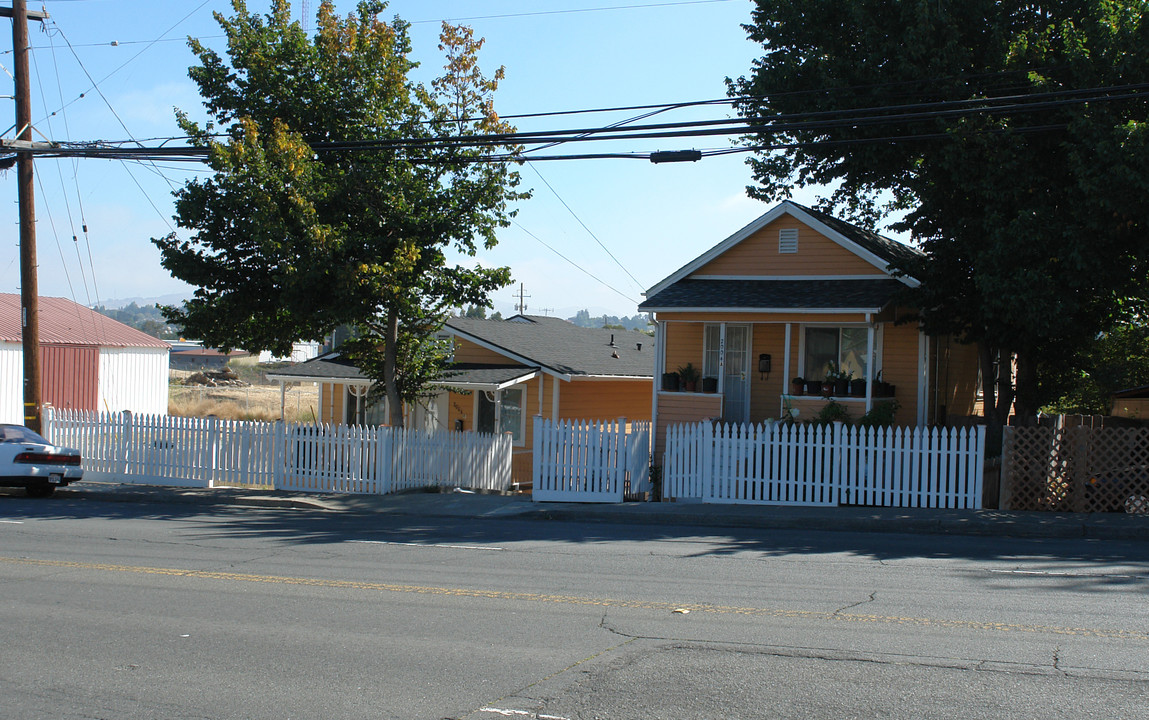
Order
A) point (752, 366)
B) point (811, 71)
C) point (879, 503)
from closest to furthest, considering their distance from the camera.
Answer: point (879, 503) → point (811, 71) → point (752, 366)

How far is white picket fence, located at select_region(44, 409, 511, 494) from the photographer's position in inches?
739

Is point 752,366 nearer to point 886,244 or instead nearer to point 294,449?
point 886,244

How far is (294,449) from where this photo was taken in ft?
62.5

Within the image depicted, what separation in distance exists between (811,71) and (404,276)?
8979mm

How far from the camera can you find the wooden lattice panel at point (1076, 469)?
1482 centimetres

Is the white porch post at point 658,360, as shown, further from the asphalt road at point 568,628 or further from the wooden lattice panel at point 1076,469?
the asphalt road at point 568,628

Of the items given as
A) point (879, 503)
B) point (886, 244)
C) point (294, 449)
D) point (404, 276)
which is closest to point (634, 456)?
point (879, 503)

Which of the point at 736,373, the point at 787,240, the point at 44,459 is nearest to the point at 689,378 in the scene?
the point at 736,373

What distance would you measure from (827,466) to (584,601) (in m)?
8.71

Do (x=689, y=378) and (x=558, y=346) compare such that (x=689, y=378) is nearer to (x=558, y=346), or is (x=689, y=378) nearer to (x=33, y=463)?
(x=558, y=346)

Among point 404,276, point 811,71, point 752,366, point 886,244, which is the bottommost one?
point 752,366

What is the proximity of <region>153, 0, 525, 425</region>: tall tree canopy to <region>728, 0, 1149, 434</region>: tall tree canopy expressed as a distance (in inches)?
231

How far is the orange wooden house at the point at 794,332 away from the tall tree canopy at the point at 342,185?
491 cm

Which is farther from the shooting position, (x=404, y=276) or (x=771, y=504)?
(x=404, y=276)
